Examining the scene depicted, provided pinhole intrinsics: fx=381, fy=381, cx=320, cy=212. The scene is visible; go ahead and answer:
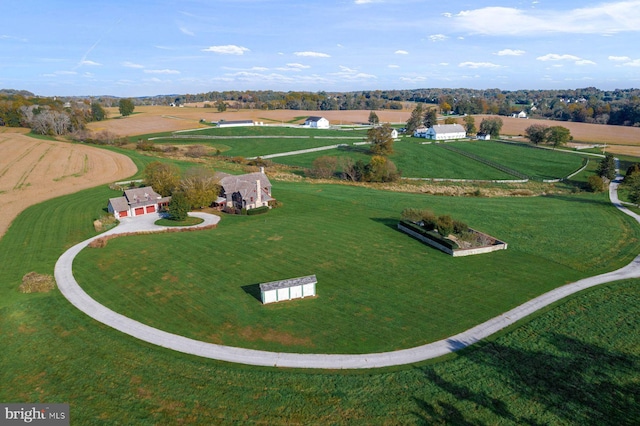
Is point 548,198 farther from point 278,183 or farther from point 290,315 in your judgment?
point 290,315

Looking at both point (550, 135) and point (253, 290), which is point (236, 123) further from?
point (253, 290)

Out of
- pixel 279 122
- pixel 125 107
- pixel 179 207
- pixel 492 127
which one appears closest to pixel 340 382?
pixel 179 207

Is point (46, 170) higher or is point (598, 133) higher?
point (598, 133)

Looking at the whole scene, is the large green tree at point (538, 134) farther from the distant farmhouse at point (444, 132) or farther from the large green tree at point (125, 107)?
the large green tree at point (125, 107)

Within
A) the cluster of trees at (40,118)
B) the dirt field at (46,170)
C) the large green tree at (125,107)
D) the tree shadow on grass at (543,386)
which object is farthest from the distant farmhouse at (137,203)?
the large green tree at (125,107)

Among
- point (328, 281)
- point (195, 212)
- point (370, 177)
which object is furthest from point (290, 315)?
point (370, 177)

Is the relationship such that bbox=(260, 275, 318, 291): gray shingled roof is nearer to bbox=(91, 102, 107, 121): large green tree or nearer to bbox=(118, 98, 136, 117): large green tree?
bbox=(91, 102, 107, 121): large green tree

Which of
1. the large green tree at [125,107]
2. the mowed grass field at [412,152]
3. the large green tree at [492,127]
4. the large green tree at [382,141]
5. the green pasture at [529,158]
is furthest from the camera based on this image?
the large green tree at [125,107]
